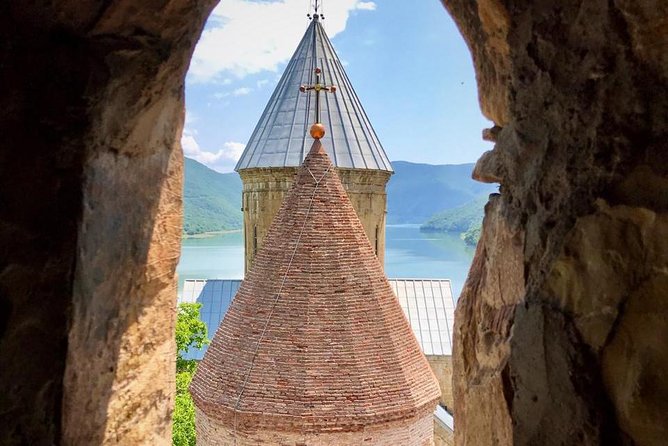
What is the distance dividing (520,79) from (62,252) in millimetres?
1028

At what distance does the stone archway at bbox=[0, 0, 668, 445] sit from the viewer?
104cm

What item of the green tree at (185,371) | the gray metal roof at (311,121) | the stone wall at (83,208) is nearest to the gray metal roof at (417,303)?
the green tree at (185,371)

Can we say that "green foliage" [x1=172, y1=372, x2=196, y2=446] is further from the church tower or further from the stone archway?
the stone archway

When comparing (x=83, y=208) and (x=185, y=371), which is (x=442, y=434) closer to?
(x=185, y=371)

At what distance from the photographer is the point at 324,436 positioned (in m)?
4.40

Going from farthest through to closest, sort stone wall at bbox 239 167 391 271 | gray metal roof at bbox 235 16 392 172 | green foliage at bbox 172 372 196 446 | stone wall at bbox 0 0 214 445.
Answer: gray metal roof at bbox 235 16 392 172
stone wall at bbox 239 167 391 271
green foliage at bbox 172 372 196 446
stone wall at bbox 0 0 214 445

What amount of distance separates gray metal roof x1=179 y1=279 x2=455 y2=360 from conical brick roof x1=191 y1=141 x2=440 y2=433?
20.9 feet

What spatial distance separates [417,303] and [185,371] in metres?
4.81

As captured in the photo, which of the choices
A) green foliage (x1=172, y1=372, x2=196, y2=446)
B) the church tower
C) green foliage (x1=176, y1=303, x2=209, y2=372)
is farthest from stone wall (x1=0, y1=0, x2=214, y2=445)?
the church tower

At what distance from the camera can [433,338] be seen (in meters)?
11.3

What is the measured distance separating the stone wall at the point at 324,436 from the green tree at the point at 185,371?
3.37 metres

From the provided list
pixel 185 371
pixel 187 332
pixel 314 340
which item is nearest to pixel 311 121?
pixel 187 332

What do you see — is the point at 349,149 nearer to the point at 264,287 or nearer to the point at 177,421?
the point at 177,421

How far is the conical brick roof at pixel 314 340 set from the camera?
4.48 metres
